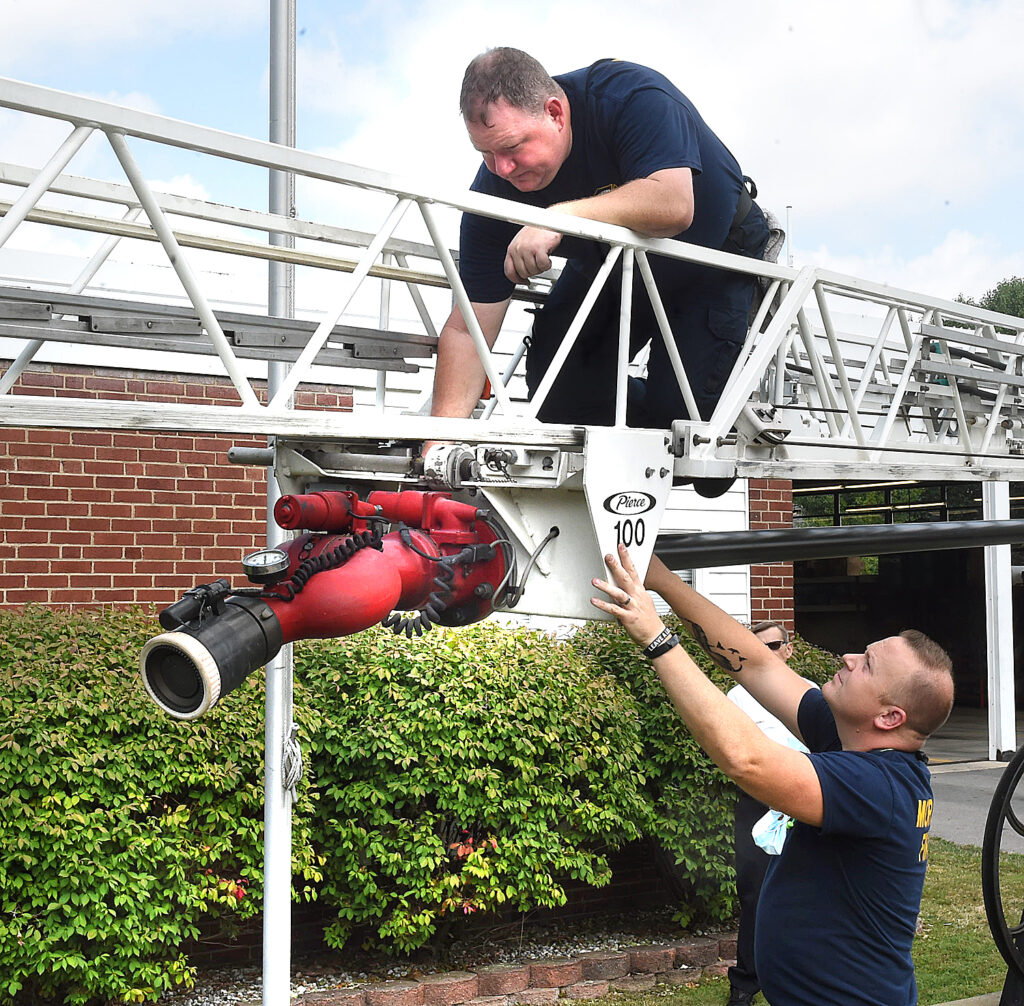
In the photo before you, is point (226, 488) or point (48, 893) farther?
point (226, 488)

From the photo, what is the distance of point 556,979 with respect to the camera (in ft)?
20.4

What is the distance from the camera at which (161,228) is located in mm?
2439

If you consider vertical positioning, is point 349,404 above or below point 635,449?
above

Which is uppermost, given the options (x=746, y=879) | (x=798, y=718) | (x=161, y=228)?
(x=161, y=228)

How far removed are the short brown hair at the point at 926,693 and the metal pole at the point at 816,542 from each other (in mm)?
661

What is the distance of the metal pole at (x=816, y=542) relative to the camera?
334cm

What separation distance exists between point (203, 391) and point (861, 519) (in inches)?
964

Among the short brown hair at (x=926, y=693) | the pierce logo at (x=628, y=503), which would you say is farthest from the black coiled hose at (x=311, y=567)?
the short brown hair at (x=926, y=693)

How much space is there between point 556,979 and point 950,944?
272cm

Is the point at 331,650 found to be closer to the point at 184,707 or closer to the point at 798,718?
the point at 798,718

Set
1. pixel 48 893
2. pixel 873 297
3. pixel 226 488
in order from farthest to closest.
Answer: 1. pixel 226 488
2. pixel 48 893
3. pixel 873 297

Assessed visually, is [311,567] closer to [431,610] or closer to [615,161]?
[431,610]

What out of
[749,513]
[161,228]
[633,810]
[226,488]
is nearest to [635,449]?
[161,228]

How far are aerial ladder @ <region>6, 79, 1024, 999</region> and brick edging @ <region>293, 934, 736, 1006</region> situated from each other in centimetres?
350
